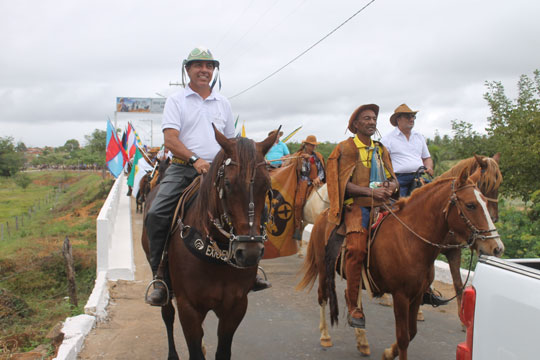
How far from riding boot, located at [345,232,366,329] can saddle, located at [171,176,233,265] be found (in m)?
1.73

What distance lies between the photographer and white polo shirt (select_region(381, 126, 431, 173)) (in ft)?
21.7

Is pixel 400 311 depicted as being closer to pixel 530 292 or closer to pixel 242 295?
pixel 242 295

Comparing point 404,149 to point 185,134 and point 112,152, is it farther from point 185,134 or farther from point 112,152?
point 112,152

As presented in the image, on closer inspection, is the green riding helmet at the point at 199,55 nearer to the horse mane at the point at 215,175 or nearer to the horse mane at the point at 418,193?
the horse mane at the point at 215,175

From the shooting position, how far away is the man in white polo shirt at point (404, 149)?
21.7 ft

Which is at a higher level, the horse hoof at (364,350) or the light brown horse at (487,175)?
the light brown horse at (487,175)

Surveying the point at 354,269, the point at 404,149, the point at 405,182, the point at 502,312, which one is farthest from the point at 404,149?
the point at 502,312

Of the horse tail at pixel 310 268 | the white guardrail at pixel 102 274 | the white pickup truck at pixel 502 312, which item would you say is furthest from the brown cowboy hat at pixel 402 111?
the white guardrail at pixel 102 274

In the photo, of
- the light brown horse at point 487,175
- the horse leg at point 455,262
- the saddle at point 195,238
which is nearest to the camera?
the saddle at point 195,238

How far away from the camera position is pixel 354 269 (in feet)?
15.8

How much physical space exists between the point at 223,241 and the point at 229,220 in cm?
39

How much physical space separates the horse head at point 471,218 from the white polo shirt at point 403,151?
2.13m

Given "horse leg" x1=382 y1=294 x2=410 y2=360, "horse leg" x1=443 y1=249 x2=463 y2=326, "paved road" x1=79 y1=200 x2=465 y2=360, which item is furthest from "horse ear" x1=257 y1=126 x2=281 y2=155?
"horse leg" x1=443 y1=249 x2=463 y2=326

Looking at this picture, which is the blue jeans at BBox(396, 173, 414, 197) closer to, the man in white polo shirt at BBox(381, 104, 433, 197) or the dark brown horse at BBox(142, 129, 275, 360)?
the man in white polo shirt at BBox(381, 104, 433, 197)
